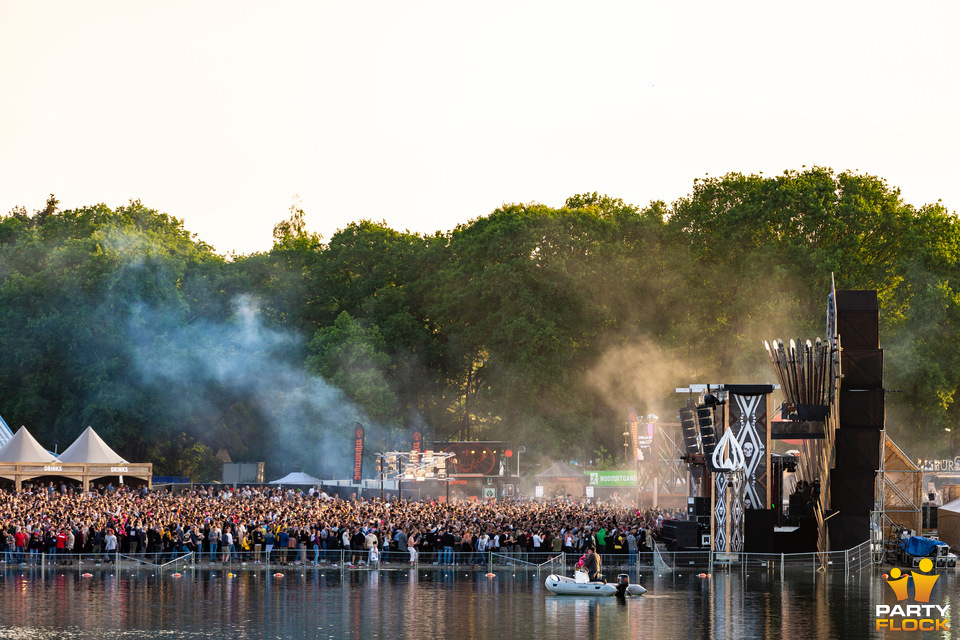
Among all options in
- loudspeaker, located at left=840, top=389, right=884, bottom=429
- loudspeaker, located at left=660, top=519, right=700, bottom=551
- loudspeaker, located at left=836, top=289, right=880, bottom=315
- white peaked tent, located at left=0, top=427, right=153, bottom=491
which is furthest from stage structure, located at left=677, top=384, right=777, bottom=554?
white peaked tent, located at left=0, top=427, right=153, bottom=491

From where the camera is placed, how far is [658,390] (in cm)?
6950

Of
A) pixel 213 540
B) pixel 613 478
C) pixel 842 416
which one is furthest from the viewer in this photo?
pixel 613 478

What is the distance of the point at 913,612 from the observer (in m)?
26.1

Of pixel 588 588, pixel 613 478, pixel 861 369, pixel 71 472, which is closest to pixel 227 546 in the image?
pixel 588 588

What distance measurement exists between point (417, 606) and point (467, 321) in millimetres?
52243

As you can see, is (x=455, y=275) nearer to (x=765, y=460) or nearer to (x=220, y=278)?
(x=220, y=278)

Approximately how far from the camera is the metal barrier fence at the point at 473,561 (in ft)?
116

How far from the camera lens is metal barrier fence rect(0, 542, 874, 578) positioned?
35.4 m

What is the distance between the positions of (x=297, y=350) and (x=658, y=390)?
2526 centimetres

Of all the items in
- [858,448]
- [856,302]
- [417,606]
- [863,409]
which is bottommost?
[417,606]

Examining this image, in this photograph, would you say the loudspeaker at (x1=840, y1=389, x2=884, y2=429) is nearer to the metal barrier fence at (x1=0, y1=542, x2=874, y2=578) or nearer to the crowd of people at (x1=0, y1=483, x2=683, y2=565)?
the metal barrier fence at (x1=0, y1=542, x2=874, y2=578)

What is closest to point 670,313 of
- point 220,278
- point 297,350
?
point 297,350

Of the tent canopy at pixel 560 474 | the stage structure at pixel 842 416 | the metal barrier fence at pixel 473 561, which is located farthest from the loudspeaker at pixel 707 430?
the tent canopy at pixel 560 474

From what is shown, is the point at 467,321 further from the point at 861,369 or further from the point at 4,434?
the point at 861,369
